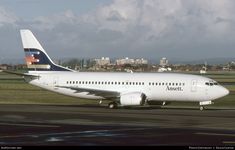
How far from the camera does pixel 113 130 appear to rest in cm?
Answer: 2725

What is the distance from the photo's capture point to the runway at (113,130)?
73.8 feet

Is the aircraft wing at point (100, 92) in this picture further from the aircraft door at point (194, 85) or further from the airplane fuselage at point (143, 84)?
the aircraft door at point (194, 85)

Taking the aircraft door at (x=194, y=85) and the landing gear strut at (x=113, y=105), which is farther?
the landing gear strut at (x=113, y=105)

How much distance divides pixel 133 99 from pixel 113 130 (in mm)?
18575

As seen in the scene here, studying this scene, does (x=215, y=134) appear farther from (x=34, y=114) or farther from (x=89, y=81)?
(x=89, y=81)

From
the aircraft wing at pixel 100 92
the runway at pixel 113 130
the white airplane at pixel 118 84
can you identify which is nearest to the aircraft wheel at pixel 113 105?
the white airplane at pixel 118 84

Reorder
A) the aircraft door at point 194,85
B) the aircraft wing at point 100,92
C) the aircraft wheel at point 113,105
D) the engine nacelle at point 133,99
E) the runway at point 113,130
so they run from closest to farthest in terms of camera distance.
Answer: the runway at point 113,130 → the engine nacelle at point 133,99 → the aircraft door at point 194,85 → the aircraft wheel at point 113,105 → the aircraft wing at point 100,92

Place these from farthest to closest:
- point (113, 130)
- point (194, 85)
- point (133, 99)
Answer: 1. point (194, 85)
2. point (133, 99)
3. point (113, 130)

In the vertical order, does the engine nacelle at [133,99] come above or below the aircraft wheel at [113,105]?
above

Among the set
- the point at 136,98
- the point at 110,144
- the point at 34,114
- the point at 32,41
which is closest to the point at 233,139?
the point at 110,144

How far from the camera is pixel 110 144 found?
21562 mm

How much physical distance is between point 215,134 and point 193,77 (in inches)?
840

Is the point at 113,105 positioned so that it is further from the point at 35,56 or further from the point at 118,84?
the point at 35,56

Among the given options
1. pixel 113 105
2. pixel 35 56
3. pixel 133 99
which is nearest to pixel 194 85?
pixel 133 99
